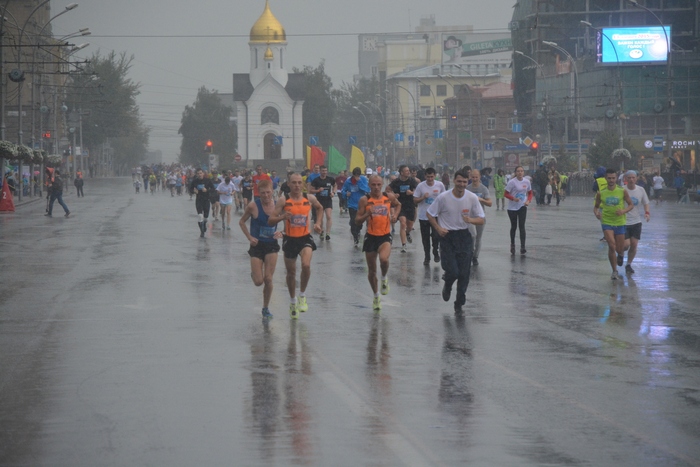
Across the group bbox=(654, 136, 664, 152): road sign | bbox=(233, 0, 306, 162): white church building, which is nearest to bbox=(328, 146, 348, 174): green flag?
bbox=(654, 136, 664, 152): road sign

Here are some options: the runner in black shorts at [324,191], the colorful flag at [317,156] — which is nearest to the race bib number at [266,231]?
the runner in black shorts at [324,191]

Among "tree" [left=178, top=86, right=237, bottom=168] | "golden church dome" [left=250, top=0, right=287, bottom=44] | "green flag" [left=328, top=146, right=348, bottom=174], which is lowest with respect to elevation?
"green flag" [left=328, top=146, right=348, bottom=174]

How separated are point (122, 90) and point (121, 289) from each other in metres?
102

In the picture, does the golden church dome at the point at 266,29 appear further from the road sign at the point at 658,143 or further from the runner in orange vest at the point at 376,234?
the runner in orange vest at the point at 376,234

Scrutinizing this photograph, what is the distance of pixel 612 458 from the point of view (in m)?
6.50

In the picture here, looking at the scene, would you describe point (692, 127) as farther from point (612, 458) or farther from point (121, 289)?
point (612, 458)

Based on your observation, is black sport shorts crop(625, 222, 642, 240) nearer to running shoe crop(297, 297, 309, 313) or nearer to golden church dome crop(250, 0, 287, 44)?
running shoe crop(297, 297, 309, 313)

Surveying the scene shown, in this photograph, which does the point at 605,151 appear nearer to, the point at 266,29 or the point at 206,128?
the point at 266,29

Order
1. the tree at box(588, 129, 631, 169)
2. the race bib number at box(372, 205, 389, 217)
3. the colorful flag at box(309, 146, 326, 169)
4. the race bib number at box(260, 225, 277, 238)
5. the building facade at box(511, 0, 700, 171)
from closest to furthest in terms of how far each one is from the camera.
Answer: the race bib number at box(260, 225, 277, 238) < the race bib number at box(372, 205, 389, 217) < the colorful flag at box(309, 146, 326, 169) < the tree at box(588, 129, 631, 169) < the building facade at box(511, 0, 700, 171)

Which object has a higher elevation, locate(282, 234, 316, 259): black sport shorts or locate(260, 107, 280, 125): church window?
locate(260, 107, 280, 125): church window

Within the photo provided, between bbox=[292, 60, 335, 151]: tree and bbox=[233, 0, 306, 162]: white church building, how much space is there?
2840mm

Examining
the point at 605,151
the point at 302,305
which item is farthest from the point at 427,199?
the point at 605,151

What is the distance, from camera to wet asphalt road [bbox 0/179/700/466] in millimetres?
6773

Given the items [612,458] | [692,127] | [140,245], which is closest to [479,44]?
[692,127]
